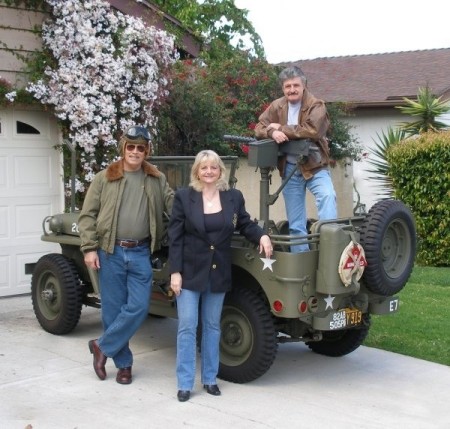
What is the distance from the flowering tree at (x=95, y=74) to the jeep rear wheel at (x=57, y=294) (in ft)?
7.21

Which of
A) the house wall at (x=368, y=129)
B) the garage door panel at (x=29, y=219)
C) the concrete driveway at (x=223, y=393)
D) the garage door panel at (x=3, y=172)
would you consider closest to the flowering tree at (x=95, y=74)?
the garage door panel at (x=29, y=219)

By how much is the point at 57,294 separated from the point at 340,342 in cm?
261

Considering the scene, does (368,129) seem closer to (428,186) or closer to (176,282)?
(428,186)

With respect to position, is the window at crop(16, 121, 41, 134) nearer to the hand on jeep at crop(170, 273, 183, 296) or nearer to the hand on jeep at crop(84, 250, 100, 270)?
the hand on jeep at crop(84, 250, 100, 270)

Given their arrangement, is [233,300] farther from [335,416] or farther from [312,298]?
[335,416]

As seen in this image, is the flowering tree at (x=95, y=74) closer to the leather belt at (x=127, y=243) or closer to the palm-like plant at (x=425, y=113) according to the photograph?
the leather belt at (x=127, y=243)

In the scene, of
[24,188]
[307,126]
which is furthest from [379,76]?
[307,126]

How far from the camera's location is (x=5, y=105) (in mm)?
8797

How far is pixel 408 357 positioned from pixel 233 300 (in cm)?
189

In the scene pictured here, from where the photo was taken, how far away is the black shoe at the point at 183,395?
17.5ft

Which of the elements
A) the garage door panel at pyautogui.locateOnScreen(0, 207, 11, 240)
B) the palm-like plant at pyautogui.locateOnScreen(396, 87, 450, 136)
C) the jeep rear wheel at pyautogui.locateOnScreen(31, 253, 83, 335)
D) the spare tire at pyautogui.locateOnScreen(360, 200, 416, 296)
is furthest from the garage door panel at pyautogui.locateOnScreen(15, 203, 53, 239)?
the palm-like plant at pyautogui.locateOnScreen(396, 87, 450, 136)

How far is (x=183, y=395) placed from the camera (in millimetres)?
5355

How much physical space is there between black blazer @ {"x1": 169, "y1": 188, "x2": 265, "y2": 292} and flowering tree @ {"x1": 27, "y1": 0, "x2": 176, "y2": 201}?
401 cm

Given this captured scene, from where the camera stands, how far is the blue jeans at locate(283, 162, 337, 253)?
19.5 ft
